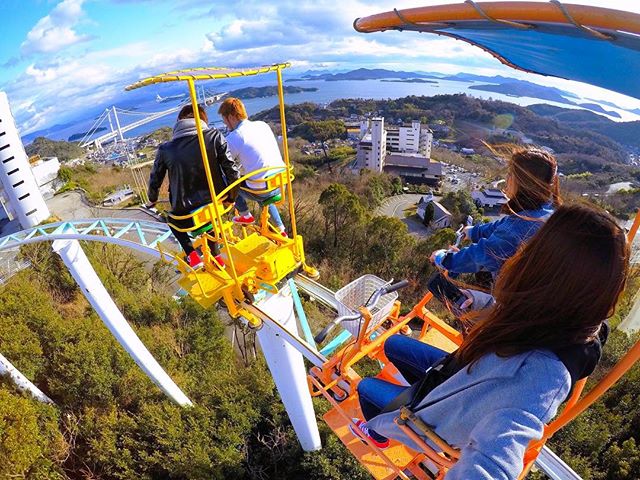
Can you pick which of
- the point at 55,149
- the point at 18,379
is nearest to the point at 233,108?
the point at 18,379

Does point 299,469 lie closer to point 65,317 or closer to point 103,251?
point 65,317

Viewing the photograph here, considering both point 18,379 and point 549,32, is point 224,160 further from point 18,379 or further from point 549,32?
point 18,379

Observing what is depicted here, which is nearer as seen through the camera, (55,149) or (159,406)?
(159,406)

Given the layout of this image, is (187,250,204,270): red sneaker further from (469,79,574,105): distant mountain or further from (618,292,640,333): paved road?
(618,292,640,333): paved road

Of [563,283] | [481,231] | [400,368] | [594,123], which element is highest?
[594,123]

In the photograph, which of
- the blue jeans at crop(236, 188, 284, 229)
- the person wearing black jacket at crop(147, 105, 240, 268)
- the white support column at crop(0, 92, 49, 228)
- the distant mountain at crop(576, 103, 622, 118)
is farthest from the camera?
the white support column at crop(0, 92, 49, 228)

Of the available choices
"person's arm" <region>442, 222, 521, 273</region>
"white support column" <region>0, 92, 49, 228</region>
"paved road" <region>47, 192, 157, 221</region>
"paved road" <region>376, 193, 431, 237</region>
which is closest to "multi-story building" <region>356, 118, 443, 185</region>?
"paved road" <region>376, 193, 431, 237</region>
